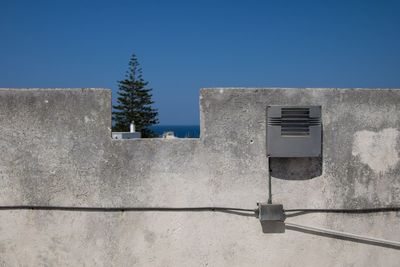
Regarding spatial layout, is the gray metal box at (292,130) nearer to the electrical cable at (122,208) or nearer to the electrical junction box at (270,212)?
the electrical junction box at (270,212)

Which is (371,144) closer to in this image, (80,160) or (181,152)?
(181,152)

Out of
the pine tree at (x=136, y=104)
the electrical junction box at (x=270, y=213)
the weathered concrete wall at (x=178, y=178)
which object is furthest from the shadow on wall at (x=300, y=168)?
the pine tree at (x=136, y=104)

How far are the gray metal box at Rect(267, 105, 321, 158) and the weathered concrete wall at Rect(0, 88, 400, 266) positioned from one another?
7cm

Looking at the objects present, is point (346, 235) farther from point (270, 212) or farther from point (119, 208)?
point (119, 208)

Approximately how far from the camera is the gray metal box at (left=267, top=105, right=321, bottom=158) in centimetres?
233

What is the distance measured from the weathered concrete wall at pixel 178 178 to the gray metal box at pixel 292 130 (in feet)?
0.23

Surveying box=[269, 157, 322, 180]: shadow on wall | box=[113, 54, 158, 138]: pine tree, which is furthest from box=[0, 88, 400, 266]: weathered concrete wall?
box=[113, 54, 158, 138]: pine tree

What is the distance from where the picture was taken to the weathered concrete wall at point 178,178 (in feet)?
7.82

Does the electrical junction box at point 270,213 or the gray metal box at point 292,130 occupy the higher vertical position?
the gray metal box at point 292,130

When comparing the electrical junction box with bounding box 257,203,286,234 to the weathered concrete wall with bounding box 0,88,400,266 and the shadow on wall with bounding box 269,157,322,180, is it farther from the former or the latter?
the shadow on wall with bounding box 269,157,322,180

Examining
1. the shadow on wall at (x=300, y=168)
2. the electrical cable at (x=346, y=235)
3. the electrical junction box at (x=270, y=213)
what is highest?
the shadow on wall at (x=300, y=168)

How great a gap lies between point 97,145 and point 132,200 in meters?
0.43

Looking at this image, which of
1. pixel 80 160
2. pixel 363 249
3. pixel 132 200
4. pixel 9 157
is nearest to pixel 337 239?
pixel 363 249

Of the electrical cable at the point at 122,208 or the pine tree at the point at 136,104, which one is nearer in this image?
the electrical cable at the point at 122,208
